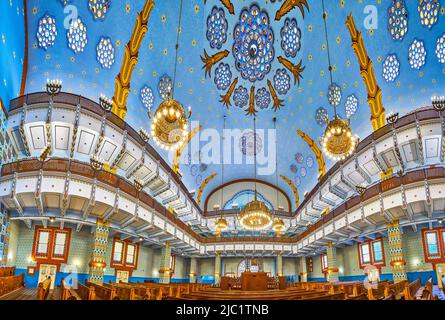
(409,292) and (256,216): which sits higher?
(256,216)

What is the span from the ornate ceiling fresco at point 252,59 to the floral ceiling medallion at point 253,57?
0.27 ft

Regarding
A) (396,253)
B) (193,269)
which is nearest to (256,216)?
(396,253)

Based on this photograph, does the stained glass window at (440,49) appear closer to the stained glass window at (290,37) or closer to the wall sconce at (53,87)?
the stained glass window at (290,37)

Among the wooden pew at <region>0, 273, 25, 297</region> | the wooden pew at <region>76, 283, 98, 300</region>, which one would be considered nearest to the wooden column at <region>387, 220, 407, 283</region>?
the wooden pew at <region>76, 283, 98, 300</region>

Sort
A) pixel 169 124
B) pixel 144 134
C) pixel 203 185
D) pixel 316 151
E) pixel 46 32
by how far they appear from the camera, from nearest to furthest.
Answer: pixel 169 124, pixel 46 32, pixel 144 134, pixel 316 151, pixel 203 185

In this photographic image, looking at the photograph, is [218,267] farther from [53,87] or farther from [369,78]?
[53,87]

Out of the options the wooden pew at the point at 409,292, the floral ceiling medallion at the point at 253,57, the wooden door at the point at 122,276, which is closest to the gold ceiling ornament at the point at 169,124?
the wooden pew at the point at 409,292

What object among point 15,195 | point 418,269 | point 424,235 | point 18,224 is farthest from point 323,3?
point 18,224

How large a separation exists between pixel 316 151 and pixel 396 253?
39.5ft

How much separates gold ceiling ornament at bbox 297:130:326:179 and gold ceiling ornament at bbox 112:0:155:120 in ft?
53.7

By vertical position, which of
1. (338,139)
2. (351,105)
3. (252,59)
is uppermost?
(252,59)

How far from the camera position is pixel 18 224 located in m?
16.7

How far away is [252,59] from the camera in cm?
2438
